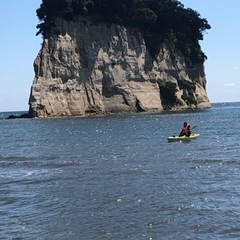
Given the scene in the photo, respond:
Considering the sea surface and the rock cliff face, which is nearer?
the sea surface

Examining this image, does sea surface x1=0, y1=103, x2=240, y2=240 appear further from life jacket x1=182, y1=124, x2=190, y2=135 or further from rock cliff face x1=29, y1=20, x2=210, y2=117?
rock cliff face x1=29, y1=20, x2=210, y2=117

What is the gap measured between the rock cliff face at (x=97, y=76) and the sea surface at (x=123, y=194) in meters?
55.0

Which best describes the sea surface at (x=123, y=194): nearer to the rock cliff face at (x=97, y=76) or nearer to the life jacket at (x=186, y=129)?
the life jacket at (x=186, y=129)

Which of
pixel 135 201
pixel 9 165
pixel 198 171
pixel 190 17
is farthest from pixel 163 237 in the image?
pixel 190 17

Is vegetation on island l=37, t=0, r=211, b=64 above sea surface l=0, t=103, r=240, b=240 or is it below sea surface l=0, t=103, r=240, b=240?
above

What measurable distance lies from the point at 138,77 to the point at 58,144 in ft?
183

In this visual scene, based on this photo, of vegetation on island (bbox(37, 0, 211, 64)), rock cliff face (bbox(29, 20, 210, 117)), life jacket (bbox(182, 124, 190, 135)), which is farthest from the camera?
vegetation on island (bbox(37, 0, 211, 64))

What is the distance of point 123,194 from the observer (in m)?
19.5

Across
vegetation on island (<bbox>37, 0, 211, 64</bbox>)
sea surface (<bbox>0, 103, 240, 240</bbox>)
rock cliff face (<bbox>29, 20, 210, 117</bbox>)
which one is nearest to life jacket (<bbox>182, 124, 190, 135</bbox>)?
sea surface (<bbox>0, 103, 240, 240</bbox>)

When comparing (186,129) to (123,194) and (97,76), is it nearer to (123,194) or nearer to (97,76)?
(123,194)

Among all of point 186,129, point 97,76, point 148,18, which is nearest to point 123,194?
point 186,129

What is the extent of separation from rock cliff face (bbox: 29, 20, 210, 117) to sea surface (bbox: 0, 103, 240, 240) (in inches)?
2165

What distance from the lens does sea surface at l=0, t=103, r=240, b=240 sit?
48.0ft

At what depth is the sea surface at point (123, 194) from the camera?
1462 cm
